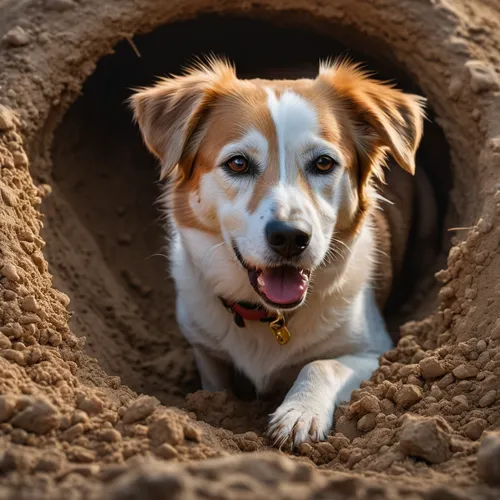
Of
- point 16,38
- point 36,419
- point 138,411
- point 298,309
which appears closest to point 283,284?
point 298,309

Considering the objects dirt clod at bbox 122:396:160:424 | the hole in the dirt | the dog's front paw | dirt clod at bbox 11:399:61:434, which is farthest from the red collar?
dirt clod at bbox 11:399:61:434

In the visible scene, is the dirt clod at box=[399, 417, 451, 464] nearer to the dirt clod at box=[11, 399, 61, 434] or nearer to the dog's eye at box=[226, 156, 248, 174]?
the dirt clod at box=[11, 399, 61, 434]

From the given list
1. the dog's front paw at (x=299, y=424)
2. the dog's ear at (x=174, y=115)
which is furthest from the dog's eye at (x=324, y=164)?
the dog's front paw at (x=299, y=424)

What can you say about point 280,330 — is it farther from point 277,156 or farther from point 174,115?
point 174,115

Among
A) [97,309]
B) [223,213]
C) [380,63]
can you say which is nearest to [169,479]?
[223,213]

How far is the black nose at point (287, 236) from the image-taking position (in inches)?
117

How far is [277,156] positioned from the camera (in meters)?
3.25

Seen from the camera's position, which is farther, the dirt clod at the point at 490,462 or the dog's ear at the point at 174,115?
the dog's ear at the point at 174,115

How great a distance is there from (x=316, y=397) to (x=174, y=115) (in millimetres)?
1566

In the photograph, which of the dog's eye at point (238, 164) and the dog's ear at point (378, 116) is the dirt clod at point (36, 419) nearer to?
the dog's eye at point (238, 164)

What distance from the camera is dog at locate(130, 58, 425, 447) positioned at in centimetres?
314

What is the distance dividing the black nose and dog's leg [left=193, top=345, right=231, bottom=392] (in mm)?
1187

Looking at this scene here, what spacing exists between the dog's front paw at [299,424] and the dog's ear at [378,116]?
1.33 meters

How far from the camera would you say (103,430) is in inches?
92.2
